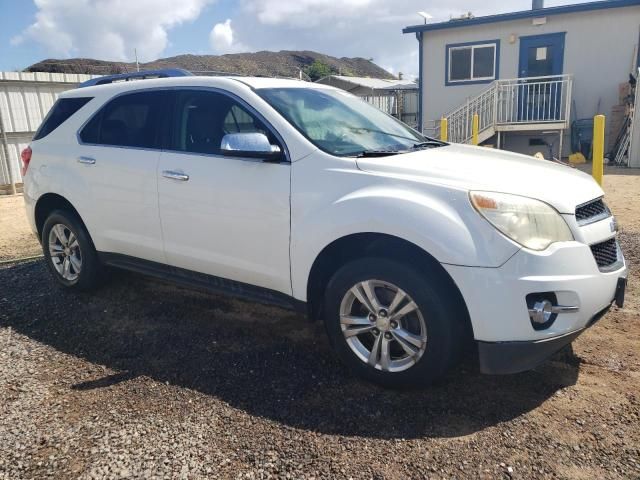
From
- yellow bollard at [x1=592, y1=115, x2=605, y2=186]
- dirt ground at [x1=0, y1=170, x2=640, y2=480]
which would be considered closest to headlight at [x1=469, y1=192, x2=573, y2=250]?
dirt ground at [x1=0, y1=170, x2=640, y2=480]

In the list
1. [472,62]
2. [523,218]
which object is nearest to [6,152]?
[523,218]

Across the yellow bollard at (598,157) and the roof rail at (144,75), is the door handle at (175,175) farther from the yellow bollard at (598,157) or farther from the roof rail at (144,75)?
the yellow bollard at (598,157)

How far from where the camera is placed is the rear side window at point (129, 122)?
4.26 meters

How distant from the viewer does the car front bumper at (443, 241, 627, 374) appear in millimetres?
2738

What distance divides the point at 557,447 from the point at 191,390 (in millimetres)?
2074

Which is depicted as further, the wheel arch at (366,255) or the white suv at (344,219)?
the wheel arch at (366,255)

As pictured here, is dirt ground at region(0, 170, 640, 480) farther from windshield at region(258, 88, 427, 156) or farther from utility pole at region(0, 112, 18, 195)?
utility pole at region(0, 112, 18, 195)

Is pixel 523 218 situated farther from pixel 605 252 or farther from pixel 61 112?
pixel 61 112

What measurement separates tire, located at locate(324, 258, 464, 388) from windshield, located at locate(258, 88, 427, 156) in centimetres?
86

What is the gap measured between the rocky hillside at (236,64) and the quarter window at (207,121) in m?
39.0

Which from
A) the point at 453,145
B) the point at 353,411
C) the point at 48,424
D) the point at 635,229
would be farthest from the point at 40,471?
the point at 635,229

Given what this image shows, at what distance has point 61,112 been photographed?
496cm

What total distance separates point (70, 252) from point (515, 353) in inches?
159

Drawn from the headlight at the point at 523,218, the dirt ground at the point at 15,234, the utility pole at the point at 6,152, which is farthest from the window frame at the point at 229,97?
the utility pole at the point at 6,152
